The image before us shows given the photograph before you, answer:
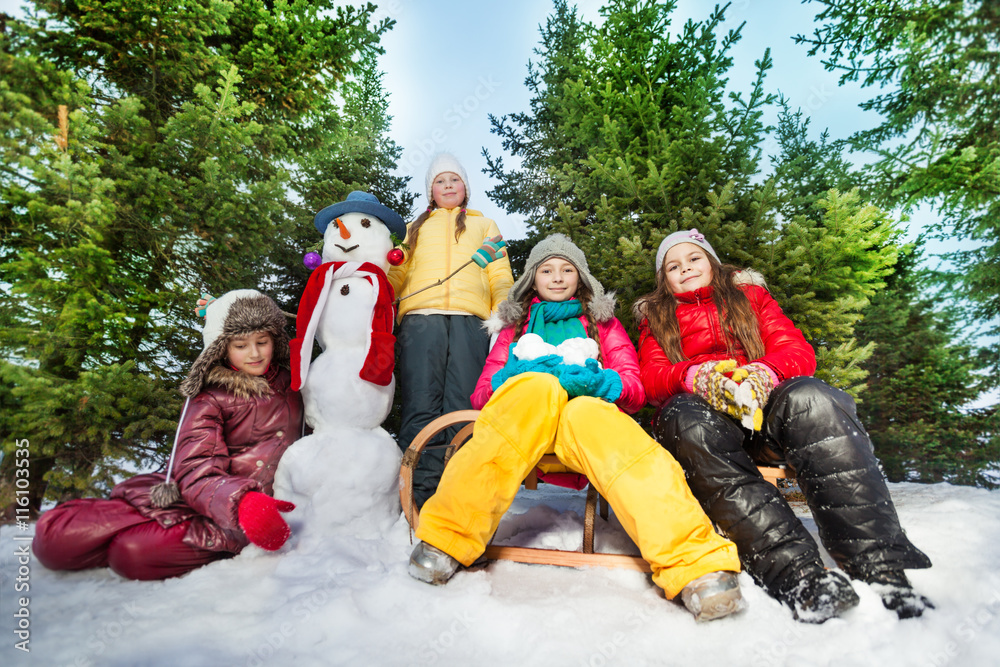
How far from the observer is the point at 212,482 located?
87.5 inches

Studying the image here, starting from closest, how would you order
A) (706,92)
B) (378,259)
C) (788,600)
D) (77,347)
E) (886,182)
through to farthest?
1. (788,600)
2. (77,347)
3. (378,259)
4. (706,92)
5. (886,182)

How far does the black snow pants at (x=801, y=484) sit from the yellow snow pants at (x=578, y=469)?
0.55ft

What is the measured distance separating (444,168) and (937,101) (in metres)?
4.31

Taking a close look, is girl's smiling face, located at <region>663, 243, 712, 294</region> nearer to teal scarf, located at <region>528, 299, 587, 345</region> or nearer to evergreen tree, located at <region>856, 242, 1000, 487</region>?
teal scarf, located at <region>528, 299, 587, 345</region>

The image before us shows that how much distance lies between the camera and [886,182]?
4.76 m

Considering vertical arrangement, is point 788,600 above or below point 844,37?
below

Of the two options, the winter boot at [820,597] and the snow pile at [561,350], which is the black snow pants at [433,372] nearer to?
the snow pile at [561,350]

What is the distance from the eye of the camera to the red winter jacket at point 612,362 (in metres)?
2.49

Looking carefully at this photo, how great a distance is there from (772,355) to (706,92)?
2.25m

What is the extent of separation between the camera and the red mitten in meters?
2.04

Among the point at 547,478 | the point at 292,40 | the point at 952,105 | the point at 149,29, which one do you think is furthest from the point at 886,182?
the point at 149,29

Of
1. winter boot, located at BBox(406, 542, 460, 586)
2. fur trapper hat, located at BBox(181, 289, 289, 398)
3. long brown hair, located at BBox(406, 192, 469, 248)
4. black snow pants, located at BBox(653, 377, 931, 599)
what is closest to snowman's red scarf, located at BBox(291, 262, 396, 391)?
fur trapper hat, located at BBox(181, 289, 289, 398)

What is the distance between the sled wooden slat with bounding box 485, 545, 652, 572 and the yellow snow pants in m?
0.23

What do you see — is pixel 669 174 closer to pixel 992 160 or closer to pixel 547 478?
pixel 547 478
